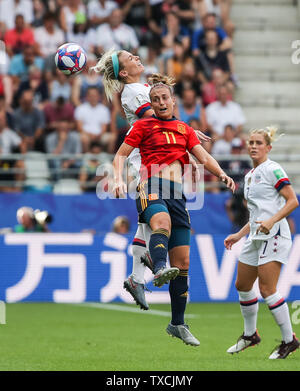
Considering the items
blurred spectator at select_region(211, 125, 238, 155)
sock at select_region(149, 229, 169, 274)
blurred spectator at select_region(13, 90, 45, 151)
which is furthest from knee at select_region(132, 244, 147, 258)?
blurred spectator at select_region(211, 125, 238, 155)

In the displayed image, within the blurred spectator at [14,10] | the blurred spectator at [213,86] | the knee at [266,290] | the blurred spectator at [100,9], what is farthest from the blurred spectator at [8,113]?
the knee at [266,290]

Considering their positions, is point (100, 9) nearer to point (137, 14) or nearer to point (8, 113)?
point (137, 14)

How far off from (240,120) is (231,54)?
1.95 meters

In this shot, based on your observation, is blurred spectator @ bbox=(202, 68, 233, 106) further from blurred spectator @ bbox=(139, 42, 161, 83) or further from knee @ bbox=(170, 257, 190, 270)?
knee @ bbox=(170, 257, 190, 270)

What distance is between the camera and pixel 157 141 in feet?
28.9

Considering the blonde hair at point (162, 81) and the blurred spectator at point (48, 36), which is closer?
the blonde hair at point (162, 81)

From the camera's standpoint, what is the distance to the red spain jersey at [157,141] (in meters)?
8.83

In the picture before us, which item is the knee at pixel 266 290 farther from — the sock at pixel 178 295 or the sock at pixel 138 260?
the sock at pixel 138 260

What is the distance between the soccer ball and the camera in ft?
30.8

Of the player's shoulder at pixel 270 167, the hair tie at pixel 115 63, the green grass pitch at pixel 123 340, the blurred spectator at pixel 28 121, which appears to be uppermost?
the hair tie at pixel 115 63

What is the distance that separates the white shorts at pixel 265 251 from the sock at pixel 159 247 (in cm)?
141

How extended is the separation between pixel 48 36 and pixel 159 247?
38.8ft

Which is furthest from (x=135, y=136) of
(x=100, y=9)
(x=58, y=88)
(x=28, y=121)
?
(x=100, y=9)

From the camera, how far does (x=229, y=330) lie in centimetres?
1248
